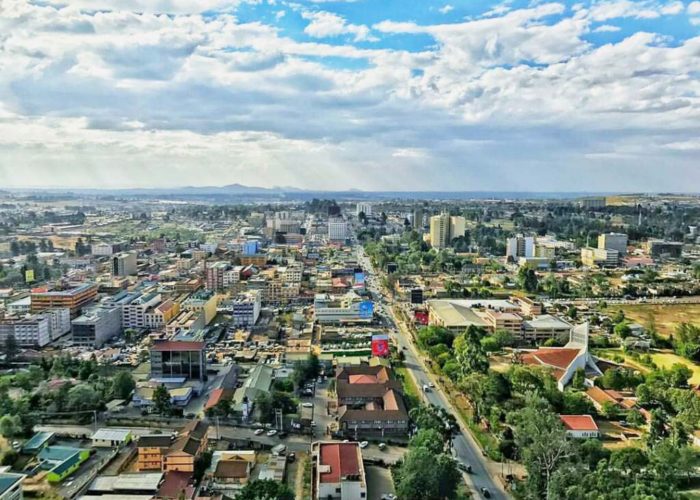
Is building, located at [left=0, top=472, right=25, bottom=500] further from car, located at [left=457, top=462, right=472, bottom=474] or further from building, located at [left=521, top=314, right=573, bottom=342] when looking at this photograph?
building, located at [left=521, top=314, right=573, bottom=342]

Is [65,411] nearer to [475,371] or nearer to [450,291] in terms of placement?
[475,371]

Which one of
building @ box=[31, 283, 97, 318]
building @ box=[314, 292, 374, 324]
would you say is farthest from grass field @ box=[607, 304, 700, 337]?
building @ box=[31, 283, 97, 318]

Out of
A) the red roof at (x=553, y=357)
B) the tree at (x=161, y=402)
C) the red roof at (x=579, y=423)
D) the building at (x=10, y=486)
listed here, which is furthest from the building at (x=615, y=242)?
the building at (x=10, y=486)

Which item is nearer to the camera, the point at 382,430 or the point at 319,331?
the point at 382,430

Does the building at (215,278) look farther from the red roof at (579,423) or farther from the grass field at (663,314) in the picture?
the red roof at (579,423)

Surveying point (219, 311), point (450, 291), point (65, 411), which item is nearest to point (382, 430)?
point (65, 411)

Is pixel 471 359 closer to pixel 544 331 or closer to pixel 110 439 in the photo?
pixel 544 331
